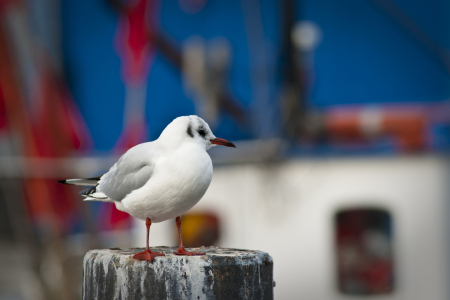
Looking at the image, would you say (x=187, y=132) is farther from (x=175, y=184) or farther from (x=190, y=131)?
(x=175, y=184)

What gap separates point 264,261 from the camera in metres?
1.95

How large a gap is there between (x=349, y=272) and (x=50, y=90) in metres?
3.70

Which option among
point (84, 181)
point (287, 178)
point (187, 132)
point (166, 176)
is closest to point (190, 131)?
point (187, 132)

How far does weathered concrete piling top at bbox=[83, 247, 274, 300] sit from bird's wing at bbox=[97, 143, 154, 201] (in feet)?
0.81

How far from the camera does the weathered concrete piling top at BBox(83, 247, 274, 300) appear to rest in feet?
6.03

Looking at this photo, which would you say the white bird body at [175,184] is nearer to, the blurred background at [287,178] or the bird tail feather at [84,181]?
the bird tail feather at [84,181]

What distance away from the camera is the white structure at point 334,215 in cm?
614

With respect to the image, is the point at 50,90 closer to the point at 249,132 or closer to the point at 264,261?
the point at 249,132

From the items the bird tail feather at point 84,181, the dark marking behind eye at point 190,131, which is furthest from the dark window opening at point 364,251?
the dark marking behind eye at point 190,131

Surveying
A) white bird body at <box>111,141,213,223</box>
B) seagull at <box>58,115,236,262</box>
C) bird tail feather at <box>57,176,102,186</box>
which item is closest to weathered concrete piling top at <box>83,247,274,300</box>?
seagull at <box>58,115,236,262</box>

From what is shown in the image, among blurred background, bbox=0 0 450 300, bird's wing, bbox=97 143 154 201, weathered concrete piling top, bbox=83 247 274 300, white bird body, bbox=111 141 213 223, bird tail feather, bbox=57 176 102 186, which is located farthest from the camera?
blurred background, bbox=0 0 450 300

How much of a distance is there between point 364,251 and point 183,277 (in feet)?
16.0

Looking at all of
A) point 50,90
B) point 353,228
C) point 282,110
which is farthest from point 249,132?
point 50,90

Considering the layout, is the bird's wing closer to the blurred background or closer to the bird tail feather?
the bird tail feather
